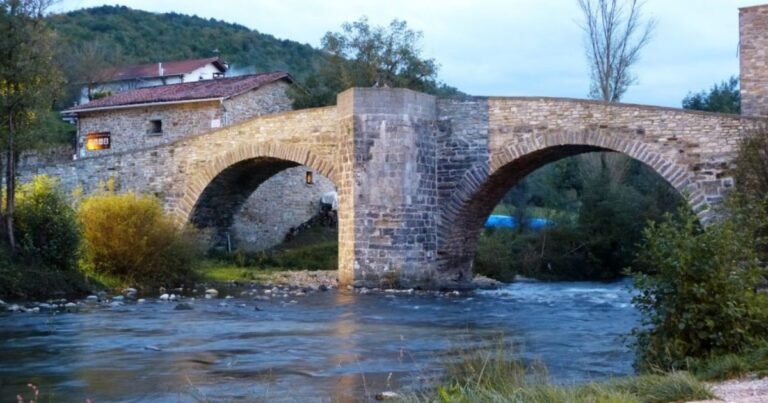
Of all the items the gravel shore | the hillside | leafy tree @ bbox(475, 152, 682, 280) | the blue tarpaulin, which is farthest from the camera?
the hillside

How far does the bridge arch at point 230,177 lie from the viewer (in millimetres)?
19594

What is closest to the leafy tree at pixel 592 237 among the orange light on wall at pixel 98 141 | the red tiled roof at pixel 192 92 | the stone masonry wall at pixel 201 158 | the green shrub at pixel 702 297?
the stone masonry wall at pixel 201 158

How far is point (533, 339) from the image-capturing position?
1041cm

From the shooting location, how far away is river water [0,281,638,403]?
23.5 ft

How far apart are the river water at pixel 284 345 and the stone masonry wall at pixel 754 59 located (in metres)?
4.19

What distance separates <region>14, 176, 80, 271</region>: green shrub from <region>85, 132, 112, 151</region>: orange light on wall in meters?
11.8

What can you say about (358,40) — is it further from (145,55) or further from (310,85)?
(145,55)

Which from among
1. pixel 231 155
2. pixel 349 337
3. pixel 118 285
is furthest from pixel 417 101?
pixel 349 337

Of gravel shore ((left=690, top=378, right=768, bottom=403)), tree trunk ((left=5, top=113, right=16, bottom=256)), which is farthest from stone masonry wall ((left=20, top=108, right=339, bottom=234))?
gravel shore ((left=690, top=378, right=768, bottom=403))

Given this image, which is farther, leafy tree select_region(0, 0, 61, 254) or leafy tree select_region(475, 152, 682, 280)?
leafy tree select_region(475, 152, 682, 280)

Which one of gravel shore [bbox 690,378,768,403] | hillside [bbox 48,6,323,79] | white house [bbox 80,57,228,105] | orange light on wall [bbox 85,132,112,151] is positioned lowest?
gravel shore [bbox 690,378,768,403]

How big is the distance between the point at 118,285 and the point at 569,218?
592 inches

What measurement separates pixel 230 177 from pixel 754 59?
12.0m

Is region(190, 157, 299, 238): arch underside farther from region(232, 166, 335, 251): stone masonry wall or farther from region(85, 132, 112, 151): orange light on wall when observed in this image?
region(85, 132, 112, 151): orange light on wall
